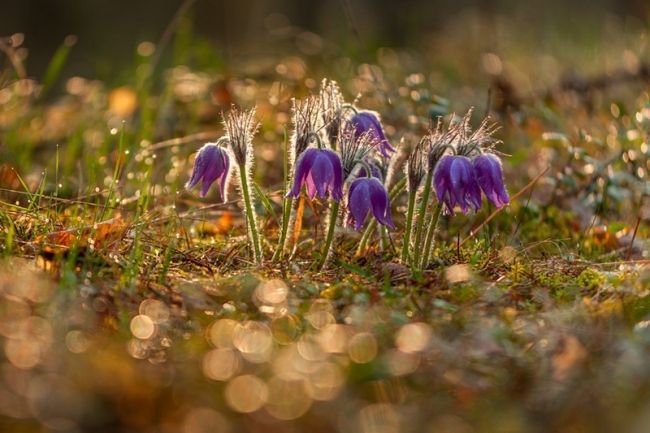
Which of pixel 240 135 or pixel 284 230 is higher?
pixel 240 135

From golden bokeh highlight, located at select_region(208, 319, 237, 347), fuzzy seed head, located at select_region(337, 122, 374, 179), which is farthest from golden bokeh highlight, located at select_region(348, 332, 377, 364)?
fuzzy seed head, located at select_region(337, 122, 374, 179)

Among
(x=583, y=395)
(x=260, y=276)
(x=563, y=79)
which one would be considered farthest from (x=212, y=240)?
(x=563, y=79)

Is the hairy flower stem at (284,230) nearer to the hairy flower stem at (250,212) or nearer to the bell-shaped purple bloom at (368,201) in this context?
the hairy flower stem at (250,212)

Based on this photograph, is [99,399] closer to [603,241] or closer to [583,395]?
[583,395]

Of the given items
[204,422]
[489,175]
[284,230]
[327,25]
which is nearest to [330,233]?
[284,230]

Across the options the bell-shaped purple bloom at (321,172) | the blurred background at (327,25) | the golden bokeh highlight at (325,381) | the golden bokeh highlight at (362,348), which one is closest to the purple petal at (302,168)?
the bell-shaped purple bloom at (321,172)

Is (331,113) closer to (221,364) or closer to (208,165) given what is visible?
(208,165)
